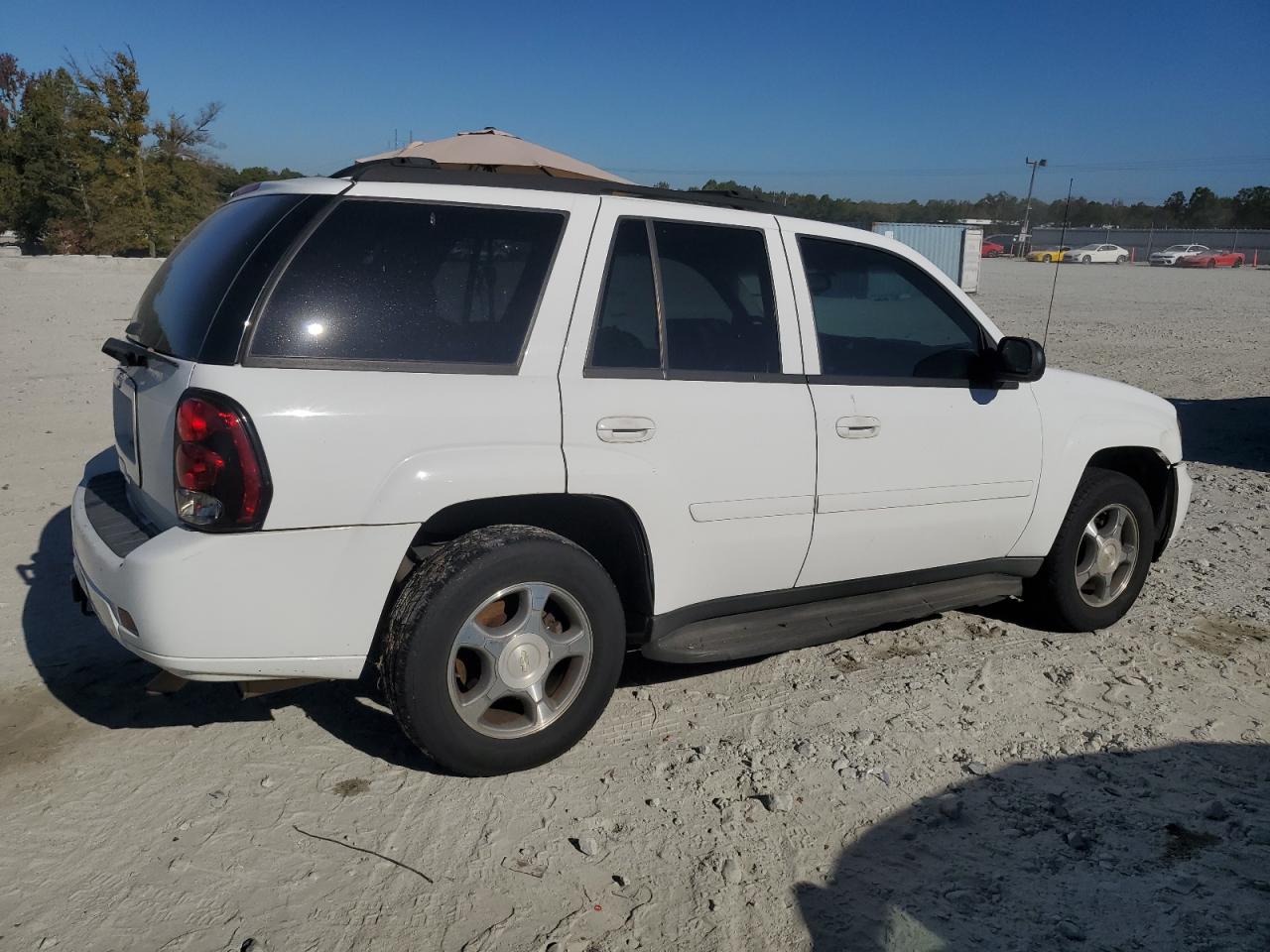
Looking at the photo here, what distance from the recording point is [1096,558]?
4.91m

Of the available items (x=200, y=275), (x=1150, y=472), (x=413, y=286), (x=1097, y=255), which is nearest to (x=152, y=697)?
(x=200, y=275)

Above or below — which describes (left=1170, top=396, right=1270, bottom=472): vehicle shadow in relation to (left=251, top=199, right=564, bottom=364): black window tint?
below

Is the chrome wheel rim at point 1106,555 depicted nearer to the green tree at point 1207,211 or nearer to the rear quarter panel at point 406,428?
the rear quarter panel at point 406,428

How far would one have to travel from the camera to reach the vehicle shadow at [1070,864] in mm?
2768

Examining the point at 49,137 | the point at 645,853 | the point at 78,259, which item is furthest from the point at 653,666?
the point at 49,137

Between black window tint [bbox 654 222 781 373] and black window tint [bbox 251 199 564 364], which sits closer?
black window tint [bbox 251 199 564 364]

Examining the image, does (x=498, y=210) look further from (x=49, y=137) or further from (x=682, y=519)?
(x=49, y=137)

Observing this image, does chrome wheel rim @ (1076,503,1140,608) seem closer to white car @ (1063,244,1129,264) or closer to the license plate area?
the license plate area

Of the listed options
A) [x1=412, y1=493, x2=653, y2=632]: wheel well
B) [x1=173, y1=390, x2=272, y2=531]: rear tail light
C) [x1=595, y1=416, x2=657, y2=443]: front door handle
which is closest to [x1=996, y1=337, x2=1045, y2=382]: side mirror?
Answer: [x1=595, y1=416, x2=657, y2=443]: front door handle

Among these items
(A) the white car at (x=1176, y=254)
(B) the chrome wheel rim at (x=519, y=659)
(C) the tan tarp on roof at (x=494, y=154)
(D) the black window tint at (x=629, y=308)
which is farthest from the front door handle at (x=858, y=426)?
(A) the white car at (x=1176, y=254)

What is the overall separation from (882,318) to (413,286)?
201 centimetres

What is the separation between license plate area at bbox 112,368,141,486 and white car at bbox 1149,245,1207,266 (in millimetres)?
59929

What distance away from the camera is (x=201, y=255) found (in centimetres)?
345

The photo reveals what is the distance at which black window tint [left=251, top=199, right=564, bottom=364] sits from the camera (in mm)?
3086
